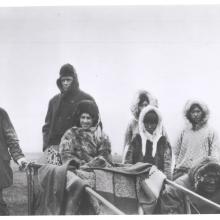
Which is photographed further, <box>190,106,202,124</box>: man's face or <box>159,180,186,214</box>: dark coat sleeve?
<box>190,106,202,124</box>: man's face

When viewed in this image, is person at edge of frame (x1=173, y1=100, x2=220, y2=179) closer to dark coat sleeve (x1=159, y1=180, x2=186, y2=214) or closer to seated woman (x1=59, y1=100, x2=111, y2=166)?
dark coat sleeve (x1=159, y1=180, x2=186, y2=214)

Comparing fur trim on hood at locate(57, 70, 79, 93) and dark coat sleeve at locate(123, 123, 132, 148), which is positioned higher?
fur trim on hood at locate(57, 70, 79, 93)

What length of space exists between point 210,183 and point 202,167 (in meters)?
0.16

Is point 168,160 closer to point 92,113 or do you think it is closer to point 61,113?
point 92,113

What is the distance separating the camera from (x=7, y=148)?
15.2ft

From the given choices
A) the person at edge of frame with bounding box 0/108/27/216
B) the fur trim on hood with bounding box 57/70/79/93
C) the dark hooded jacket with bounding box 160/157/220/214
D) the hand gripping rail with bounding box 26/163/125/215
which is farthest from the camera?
the fur trim on hood with bounding box 57/70/79/93

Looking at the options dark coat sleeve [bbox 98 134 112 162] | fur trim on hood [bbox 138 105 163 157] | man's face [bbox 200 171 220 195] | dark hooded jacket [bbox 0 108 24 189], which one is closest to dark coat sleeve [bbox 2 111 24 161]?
dark hooded jacket [bbox 0 108 24 189]

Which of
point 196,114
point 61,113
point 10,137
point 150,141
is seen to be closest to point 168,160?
point 150,141

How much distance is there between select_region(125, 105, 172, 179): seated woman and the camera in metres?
4.60

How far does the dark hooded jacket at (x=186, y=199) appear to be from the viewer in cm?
443

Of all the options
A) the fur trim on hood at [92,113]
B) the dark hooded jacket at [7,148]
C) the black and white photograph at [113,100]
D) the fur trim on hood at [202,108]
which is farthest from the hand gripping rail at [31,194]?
the fur trim on hood at [202,108]
